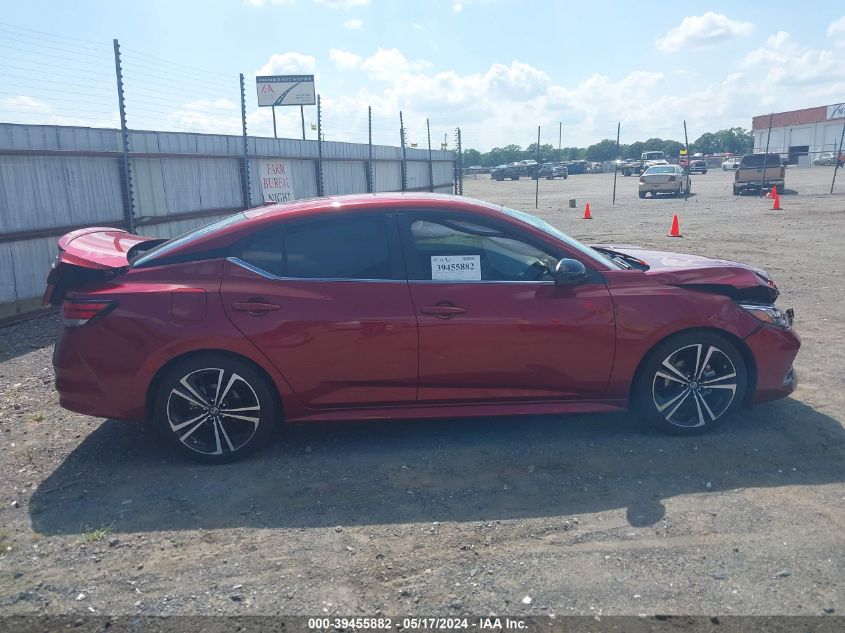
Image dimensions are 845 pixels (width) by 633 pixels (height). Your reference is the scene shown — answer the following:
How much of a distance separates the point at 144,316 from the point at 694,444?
356 cm

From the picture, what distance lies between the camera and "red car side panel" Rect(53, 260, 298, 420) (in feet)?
14.1

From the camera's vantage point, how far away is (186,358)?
438cm

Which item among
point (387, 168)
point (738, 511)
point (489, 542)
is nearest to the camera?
point (489, 542)

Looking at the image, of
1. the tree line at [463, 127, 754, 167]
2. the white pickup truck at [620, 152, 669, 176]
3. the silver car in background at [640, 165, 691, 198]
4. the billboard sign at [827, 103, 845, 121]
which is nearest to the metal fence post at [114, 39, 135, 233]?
the silver car in background at [640, 165, 691, 198]

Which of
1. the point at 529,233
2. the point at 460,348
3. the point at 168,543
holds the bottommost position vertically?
the point at 168,543

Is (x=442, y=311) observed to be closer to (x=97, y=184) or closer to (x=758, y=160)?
(x=97, y=184)

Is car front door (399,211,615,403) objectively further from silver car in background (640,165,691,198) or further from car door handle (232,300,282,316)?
silver car in background (640,165,691,198)

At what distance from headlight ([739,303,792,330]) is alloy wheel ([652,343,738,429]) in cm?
34

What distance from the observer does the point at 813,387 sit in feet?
18.3

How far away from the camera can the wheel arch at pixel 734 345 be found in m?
4.65

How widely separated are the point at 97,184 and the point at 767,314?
337 inches

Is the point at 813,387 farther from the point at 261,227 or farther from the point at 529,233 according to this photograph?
the point at 261,227

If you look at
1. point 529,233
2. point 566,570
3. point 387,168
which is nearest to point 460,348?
point 529,233

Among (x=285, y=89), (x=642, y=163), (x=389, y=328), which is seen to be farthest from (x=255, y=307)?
(x=642, y=163)
